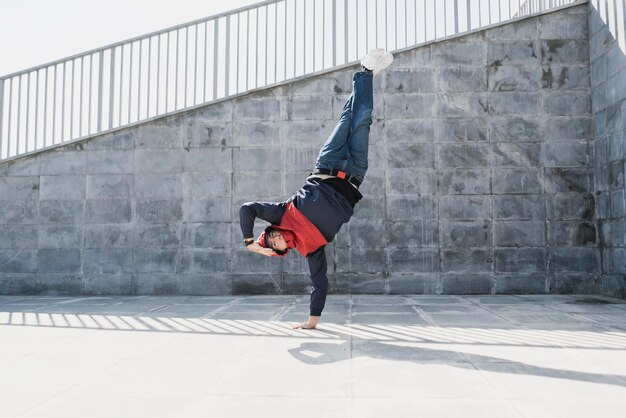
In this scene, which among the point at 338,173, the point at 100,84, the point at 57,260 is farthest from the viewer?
the point at 100,84

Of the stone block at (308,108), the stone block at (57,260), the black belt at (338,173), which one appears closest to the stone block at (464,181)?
the stone block at (308,108)

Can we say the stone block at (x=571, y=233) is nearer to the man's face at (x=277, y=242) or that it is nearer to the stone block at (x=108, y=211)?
the man's face at (x=277, y=242)

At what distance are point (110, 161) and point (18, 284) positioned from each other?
233cm

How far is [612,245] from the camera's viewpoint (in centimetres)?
598

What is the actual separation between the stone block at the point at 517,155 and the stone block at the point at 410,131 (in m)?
0.94

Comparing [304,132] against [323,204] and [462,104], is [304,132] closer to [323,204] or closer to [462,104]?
[462,104]

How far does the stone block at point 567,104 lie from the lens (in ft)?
21.2

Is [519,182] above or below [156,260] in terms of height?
above

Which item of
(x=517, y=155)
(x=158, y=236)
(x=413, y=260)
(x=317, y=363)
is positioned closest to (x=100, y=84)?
(x=158, y=236)

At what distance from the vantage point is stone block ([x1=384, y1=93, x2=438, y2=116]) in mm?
6516

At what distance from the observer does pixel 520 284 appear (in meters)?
6.29

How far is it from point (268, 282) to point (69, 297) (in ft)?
9.55

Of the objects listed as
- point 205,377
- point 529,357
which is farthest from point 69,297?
point 529,357

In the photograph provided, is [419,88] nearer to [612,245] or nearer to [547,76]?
[547,76]
